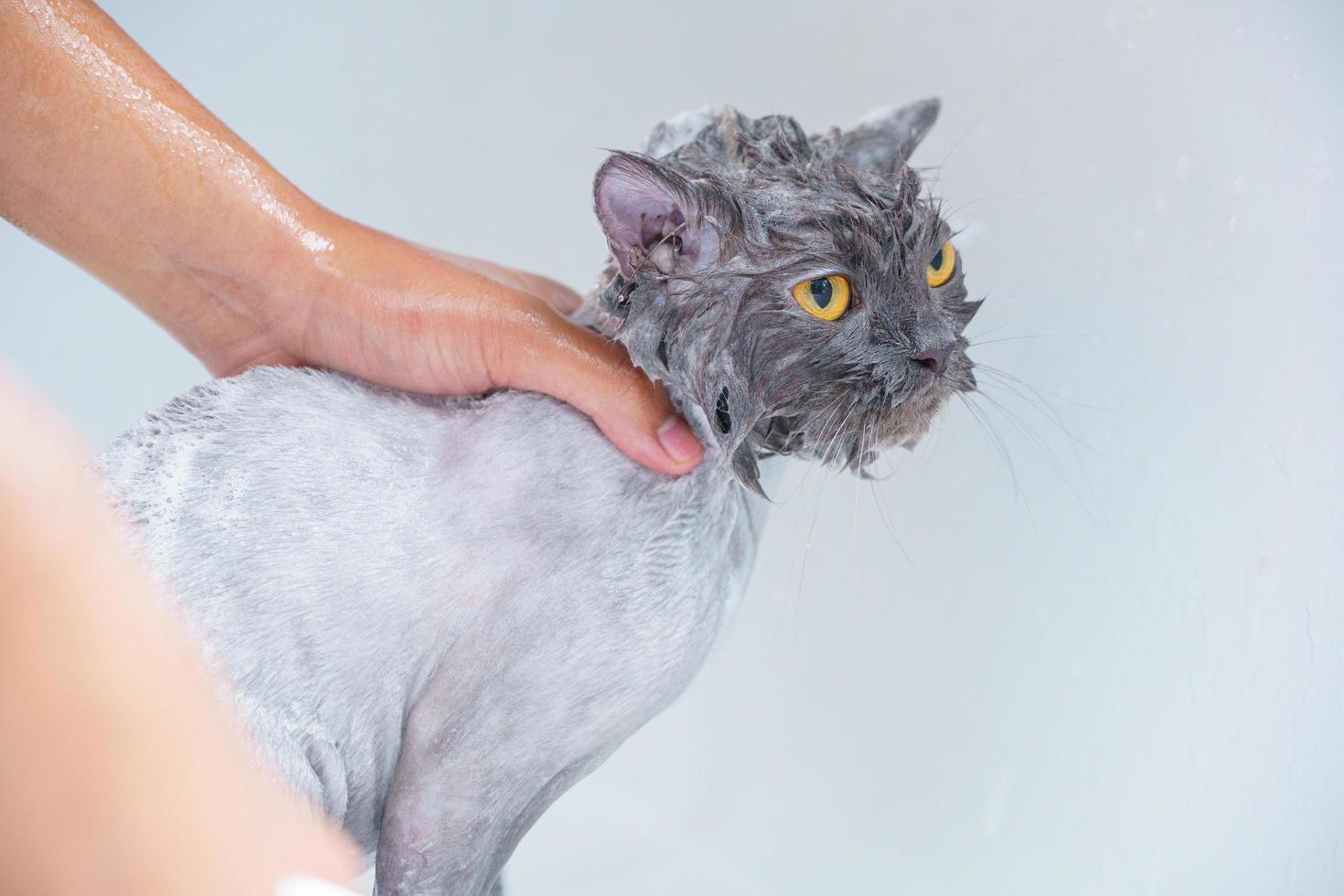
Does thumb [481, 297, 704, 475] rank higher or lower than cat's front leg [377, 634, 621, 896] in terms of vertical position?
higher

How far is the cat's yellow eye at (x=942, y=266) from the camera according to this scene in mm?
1048

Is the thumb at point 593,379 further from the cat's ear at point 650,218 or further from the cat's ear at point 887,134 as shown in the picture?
the cat's ear at point 887,134

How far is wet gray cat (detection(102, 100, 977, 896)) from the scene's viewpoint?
3.19 ft

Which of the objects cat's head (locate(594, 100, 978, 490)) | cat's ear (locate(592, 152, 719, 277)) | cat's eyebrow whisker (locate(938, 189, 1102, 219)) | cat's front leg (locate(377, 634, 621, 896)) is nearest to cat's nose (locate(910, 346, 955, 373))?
cat's head (locate(594, 100, 978, 490))

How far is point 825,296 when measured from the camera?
38.0 inches

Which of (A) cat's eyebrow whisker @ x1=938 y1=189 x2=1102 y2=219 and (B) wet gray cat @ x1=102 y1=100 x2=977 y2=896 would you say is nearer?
(B) wet gray cat @ x1=102 y1=100 x2=977 y2=896

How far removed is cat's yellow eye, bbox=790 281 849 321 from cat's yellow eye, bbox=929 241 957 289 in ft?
0.39

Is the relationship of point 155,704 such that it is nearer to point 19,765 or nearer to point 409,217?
point 19,765

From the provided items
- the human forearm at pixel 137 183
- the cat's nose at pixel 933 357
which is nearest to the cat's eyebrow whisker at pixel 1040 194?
the cat's nose at pixel 933 357

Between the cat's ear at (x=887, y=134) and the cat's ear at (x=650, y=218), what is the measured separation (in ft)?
0.86

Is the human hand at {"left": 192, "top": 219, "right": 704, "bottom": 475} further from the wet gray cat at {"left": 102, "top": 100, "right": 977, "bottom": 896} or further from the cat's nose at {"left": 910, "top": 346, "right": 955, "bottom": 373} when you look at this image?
the cat's nose at {"left": 910, "top": 346, "right": 955, "bottom": 373}

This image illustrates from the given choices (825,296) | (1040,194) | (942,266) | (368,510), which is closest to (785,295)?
(825,296)

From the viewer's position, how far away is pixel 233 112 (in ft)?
6.99

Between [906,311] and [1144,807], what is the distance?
0.81 m
